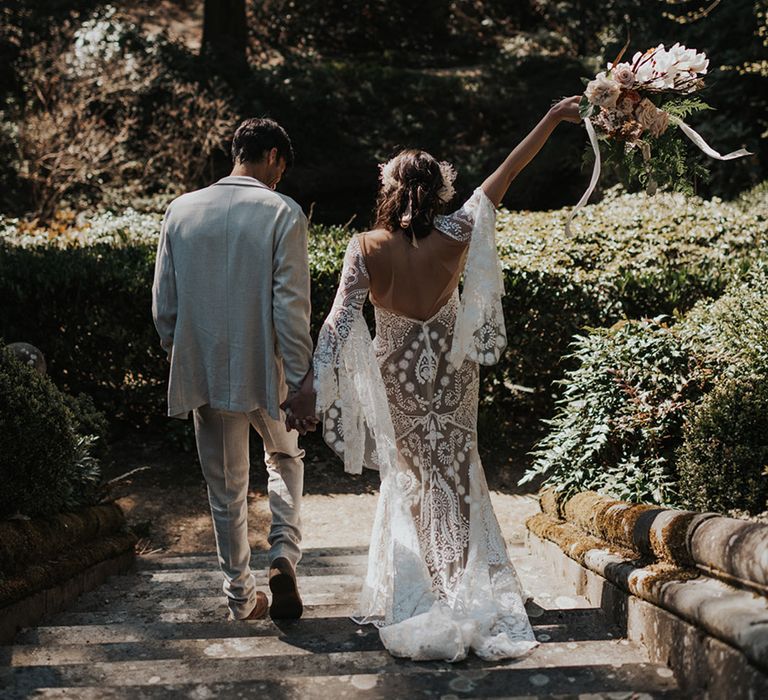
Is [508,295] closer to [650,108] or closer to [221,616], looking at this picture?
[650,108]

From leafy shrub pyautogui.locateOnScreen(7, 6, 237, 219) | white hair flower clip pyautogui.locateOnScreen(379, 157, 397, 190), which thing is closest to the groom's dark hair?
white hair flower clip pyautogui.locateOnScreen(379, 157, 397, 190)

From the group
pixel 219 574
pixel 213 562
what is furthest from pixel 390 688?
pixel 213 562

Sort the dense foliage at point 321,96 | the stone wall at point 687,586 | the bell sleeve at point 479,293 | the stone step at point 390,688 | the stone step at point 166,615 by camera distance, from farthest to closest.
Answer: the dense foliage at point 321,96 → the stone step at point 166,615 → the bell sleeve at point 479,293 → the stone step at point 390,688 → the stone wall at point 687,586

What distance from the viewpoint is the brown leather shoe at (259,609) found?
3.90 metres

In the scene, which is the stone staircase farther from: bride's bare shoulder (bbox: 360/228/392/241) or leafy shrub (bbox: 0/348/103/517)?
bride's bare shoulder (bbox: 360/228/392/241)

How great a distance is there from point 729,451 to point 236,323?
2.12 meters

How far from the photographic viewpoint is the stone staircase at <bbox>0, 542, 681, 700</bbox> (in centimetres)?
279

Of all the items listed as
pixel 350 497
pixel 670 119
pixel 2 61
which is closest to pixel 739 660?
pixel 670 119

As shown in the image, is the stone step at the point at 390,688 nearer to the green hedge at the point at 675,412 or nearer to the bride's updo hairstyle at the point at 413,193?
the green hedge at the point at 675,412

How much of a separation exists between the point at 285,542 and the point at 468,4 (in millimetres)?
17461

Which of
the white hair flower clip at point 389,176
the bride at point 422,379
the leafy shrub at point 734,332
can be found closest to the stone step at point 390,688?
the bride at point 422,379

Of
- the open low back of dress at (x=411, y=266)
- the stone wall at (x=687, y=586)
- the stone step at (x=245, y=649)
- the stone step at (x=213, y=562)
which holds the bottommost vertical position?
the stone step at (x=213, y=562)

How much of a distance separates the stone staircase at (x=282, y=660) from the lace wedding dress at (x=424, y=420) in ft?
0.99

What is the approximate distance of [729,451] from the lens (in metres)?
3.95
